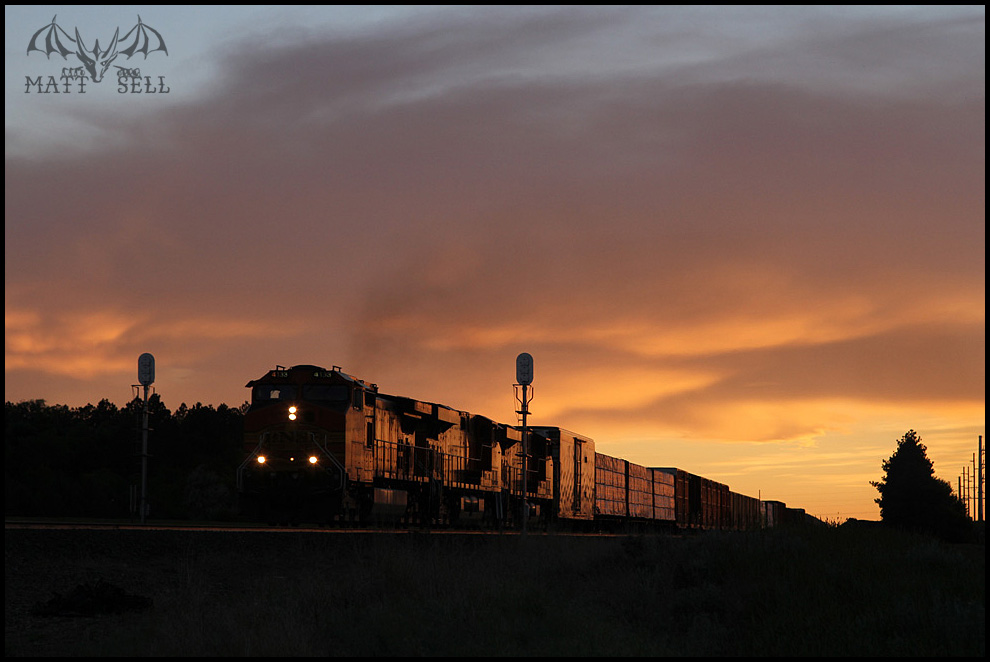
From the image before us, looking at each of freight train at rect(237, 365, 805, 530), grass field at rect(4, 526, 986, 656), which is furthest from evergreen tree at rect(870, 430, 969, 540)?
grass field at rect(4, 526, 986, 656)

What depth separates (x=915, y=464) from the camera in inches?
2488

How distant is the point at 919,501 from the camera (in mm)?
59375

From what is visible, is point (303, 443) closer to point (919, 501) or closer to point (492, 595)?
point (492, 595)

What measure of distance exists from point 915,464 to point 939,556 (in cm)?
4464

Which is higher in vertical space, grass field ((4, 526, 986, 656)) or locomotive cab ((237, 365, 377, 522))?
locomotive cab ((237, 365, 377, 522))

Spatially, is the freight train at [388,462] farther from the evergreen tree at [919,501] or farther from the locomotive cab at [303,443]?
the evergreen tree at [919,501]

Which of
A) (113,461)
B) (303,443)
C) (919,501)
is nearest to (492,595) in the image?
(303,443)

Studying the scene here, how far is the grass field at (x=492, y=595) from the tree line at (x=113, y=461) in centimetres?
3108

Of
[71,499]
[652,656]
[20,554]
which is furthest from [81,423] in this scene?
[652,656]

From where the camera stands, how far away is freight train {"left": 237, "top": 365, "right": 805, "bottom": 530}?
2830cm

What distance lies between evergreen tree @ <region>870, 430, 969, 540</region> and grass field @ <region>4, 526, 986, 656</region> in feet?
119

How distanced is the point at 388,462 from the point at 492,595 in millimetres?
12971

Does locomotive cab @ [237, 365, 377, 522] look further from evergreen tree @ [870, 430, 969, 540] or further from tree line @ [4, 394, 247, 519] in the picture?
evergreen tree @ [870, 430, 969, 540]

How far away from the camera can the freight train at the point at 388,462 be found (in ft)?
92.8
